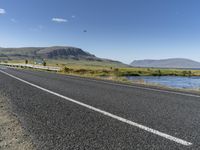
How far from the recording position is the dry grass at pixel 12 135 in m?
3.78

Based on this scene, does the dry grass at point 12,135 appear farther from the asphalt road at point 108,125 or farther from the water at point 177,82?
the water at point 177,82

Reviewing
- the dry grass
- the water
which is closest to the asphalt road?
the dry grass

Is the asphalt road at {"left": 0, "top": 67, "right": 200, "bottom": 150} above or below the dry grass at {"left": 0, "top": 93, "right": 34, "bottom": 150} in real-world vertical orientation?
above

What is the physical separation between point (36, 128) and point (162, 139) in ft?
7.91

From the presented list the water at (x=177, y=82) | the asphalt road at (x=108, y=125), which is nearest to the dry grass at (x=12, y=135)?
the asphalt road at (x=108, y=125)

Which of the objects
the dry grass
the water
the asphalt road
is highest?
the asphalt road

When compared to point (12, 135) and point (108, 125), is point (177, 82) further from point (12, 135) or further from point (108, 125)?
point (12, 135)

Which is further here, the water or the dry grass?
the water

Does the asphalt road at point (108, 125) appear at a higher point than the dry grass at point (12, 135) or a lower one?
higher

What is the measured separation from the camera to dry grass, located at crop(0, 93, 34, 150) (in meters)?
3.78

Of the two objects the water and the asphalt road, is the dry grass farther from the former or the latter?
the water

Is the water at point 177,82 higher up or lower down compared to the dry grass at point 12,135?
lower down

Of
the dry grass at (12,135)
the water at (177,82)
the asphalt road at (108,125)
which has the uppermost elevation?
the asphalt road at (108,125)

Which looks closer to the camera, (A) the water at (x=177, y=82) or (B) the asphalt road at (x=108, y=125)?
(B) the asphalt road at (x=108, y=125)
